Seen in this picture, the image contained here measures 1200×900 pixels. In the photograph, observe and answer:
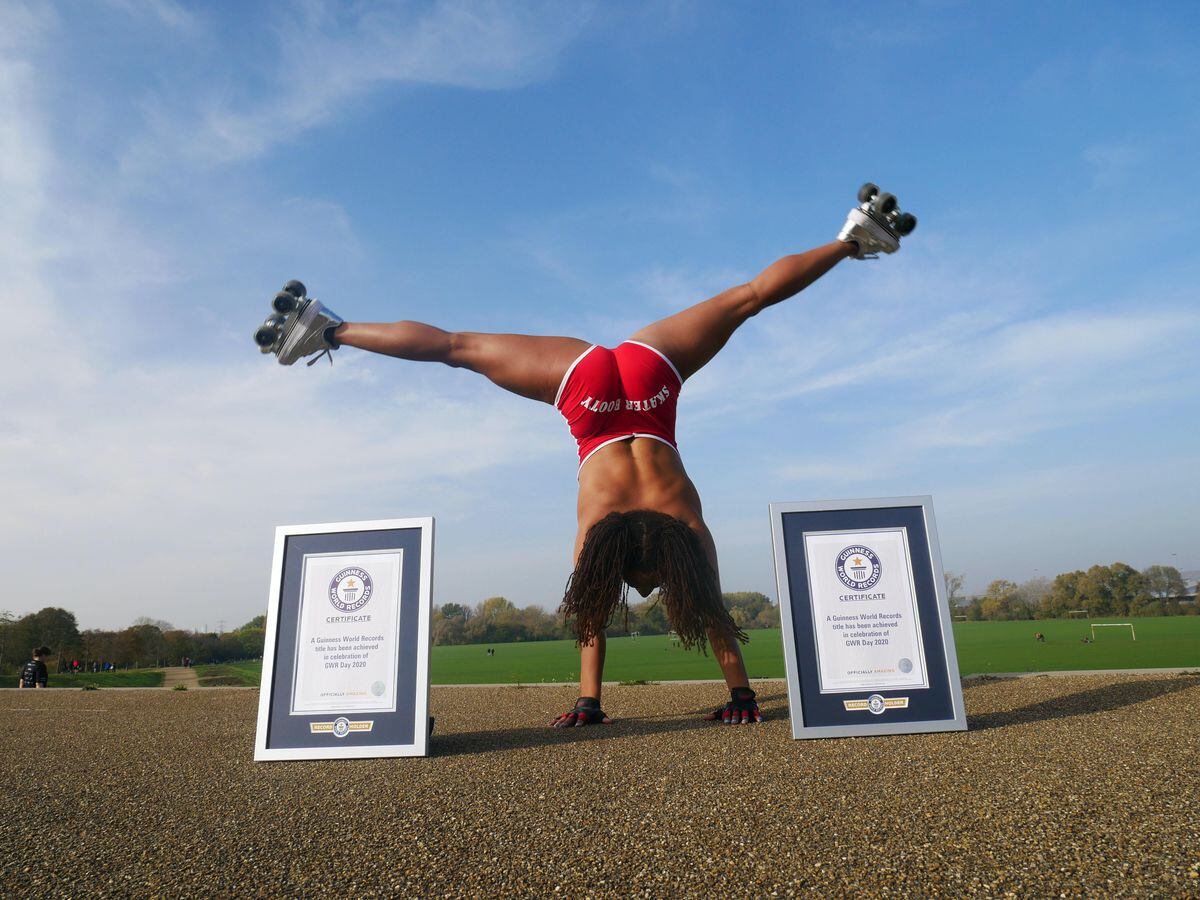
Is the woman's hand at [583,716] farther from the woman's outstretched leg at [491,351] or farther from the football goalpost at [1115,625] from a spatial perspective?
the football goalpost at [1115,625]

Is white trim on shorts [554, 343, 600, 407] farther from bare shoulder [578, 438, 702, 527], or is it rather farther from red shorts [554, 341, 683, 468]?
bare shoulder [578, 438, 702, 527]

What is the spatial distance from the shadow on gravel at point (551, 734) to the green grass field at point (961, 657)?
1638mm

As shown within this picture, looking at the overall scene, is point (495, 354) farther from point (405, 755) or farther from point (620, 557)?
point (405, 755)

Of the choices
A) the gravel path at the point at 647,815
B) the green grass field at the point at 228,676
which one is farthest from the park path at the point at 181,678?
the gravel path at the point at 647,815

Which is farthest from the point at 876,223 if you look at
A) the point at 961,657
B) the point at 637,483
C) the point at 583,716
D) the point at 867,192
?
the point at 961,657

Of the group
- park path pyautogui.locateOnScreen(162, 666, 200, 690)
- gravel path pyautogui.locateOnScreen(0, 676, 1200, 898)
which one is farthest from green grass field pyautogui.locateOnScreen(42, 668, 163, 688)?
gravel path pyautogui.locateOnScreen(0, 676, 1200, 898)

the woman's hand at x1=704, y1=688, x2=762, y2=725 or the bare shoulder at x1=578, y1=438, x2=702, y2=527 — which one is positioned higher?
the bare shoulder at x1=578, y1=438, x2=702, y2=527

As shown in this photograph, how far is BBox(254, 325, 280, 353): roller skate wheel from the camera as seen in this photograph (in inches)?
186

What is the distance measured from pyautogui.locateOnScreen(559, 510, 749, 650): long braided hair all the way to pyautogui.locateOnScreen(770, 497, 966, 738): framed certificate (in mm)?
392

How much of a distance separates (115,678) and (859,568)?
37.2 feet

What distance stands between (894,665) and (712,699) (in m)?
1.96

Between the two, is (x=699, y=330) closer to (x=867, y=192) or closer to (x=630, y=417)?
(x=630, y=417)

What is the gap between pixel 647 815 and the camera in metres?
2.07

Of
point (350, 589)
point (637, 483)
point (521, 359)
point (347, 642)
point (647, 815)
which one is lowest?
point (647, 815)
